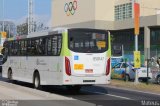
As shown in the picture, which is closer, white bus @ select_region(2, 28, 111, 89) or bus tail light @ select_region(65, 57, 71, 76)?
bus tail light @ select_region(65, 57, 71, 76)

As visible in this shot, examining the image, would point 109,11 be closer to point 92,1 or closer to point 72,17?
point 92,1

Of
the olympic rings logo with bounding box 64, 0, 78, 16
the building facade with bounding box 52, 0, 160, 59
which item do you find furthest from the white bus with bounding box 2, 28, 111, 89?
the olympic rings logo with bounding box 64, 0, 78, 16

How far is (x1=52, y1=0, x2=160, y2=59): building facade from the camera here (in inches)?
2697

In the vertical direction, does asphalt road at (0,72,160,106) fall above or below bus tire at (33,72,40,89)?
below

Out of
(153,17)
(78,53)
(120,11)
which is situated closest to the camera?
(78,53)

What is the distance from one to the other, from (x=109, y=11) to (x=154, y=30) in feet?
40.2

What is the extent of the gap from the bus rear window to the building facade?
144 feet

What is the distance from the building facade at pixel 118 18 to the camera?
2697 inches

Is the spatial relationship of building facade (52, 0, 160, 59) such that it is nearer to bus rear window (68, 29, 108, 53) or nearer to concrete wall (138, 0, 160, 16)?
concrete wall (138, 0, 160, 16)

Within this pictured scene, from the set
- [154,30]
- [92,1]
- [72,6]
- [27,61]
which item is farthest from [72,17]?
[27,61]

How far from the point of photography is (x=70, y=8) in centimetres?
8681

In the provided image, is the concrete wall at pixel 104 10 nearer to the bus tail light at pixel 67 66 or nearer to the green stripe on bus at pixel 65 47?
the green stripe on bus at pixel 65 47

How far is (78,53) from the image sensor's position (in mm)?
20125

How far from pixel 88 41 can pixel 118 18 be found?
5844 centimetres
